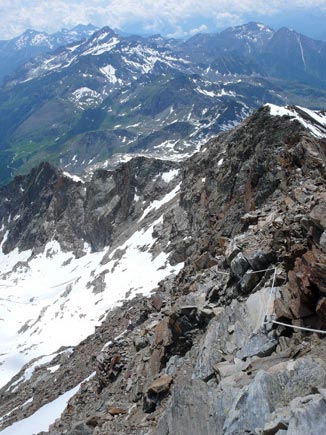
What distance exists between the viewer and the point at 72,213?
14988cm

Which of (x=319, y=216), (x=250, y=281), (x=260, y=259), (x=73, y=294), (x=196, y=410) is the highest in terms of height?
(x=319, y=216)

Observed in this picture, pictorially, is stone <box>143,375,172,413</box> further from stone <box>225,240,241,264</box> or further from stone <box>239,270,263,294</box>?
stone <box>225,240,241,264</box>

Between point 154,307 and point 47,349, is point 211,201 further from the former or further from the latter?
point 47,349

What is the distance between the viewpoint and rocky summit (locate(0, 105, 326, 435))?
49.6ft

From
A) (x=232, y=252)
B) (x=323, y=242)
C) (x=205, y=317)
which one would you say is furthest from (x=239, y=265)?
(x=323, y=242)

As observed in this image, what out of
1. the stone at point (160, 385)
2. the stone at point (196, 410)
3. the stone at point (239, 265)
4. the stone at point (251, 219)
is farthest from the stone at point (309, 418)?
the stone at point (251, 219)

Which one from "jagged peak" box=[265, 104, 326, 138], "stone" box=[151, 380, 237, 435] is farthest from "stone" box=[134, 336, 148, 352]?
"jagged peak" box=[265, 104, 326, 138]

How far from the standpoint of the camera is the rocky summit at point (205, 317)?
15.1m

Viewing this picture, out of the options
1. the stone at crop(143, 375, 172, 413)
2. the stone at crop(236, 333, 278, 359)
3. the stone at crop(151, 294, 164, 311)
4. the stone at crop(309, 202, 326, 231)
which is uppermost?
the stone at crop(309, 202, 326, 231)

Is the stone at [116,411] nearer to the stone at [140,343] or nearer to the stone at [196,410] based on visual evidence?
the stone at [196,410]

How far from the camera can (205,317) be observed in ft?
75.9

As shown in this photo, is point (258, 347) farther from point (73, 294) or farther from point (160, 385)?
point (73, 294)

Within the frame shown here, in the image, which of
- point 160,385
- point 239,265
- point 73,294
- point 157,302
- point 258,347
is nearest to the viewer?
point 258,347

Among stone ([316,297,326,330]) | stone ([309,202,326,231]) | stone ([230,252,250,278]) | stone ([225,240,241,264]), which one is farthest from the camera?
stone ([225,240,241,264])
